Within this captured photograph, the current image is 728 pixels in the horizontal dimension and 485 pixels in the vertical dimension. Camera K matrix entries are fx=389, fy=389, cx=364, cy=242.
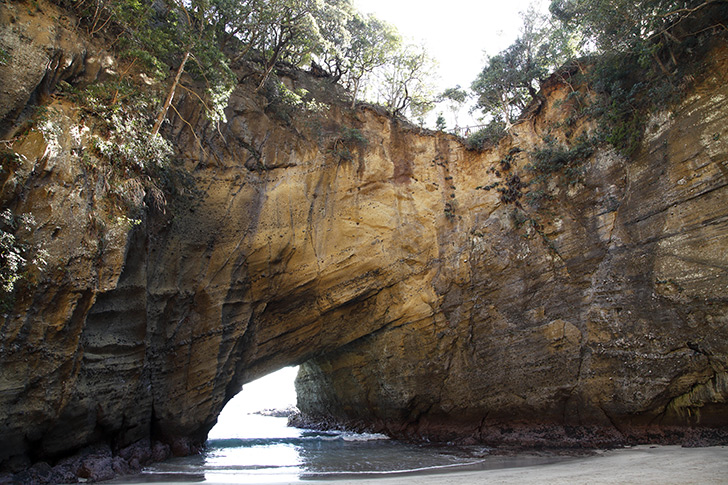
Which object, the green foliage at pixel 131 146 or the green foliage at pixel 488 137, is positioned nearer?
the green foliage at pixel 131 146

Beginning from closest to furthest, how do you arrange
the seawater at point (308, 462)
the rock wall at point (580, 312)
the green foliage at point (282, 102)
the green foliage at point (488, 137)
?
the seawater at point (308, 462) → the rock wall at point (580, 312) → the green foliage at point (282, 102) → the green foliage at point (488, 137)

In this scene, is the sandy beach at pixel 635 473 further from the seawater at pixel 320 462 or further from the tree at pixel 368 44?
the tree at pixel 368 44

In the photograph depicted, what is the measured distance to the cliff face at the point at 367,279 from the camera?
25.9 feet

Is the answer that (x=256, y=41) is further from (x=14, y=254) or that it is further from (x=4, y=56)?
(x=14, y=254)

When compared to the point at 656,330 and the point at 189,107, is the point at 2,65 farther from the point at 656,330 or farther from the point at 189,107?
the point at 656,330

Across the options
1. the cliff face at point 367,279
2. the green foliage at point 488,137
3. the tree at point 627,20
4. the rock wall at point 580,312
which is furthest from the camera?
the green foliage at point 488,137

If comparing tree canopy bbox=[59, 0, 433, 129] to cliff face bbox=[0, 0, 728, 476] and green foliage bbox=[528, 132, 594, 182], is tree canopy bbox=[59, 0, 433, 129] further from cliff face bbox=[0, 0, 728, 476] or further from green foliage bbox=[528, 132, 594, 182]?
green foliage bbox=[528, 132, 594, 182]

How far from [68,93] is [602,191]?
1440 cm

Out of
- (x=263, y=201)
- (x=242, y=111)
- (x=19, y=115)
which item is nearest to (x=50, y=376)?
(x=19, y=115)

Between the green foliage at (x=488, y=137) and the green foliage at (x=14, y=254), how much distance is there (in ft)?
44.5

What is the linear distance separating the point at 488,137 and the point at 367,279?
24.1 feet

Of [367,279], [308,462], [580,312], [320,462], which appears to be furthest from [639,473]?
[367,279]

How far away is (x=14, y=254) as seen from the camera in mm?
6688

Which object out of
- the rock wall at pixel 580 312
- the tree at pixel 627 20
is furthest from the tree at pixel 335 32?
the tree at pixel 627 20
